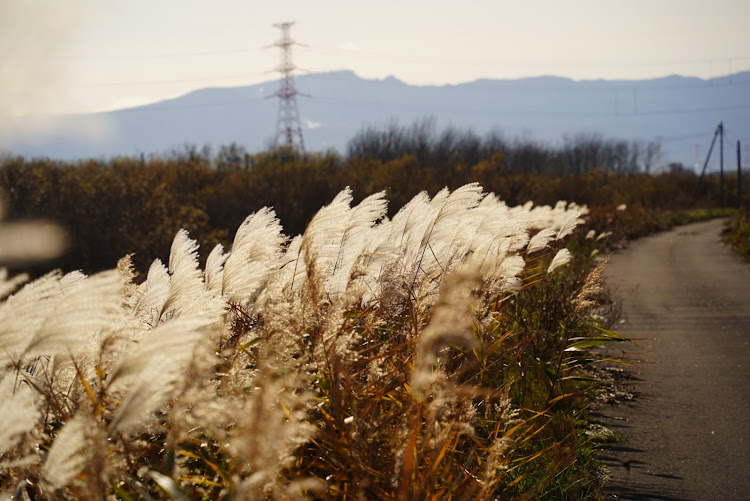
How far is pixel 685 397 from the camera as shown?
6.18 meters

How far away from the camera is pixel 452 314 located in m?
2.19

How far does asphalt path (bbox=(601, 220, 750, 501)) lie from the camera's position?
14.4ft

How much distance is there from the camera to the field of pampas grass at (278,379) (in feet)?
6.19

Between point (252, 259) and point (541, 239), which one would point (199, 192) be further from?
point (252, 259)

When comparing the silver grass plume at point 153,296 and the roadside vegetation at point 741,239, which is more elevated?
the silver grass plume at point 153,296

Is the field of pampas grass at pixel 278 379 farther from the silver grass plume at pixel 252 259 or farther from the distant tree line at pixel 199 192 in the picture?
the distant tree line at pixel 199 192

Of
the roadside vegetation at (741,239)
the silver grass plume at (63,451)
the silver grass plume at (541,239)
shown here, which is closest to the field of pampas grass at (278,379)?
the silver grass plume at (63,451)

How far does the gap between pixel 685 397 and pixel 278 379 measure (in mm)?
4556

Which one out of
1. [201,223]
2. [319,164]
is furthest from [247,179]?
[201,223]

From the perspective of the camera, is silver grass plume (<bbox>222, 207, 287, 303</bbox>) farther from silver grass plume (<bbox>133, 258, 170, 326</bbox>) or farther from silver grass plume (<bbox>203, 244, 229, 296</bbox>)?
silver grass plume (<bbox>133, 258, 170, 326</bbox>)

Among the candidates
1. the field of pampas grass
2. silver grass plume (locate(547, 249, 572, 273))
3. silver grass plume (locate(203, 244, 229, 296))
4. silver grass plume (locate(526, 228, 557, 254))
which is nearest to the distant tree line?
silver grass plume (locate(526, 228, 557, 254))

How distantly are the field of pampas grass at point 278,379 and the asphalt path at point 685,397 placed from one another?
1.57 ft

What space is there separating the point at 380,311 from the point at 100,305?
6.26ft

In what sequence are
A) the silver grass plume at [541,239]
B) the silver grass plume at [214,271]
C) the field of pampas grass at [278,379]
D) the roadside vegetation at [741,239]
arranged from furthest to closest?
the roadside vegetation at [741,239] < the silver grass plume at [541,239] < the silver grass plume at [214,271] < the field of pampas grass at [278,379]
